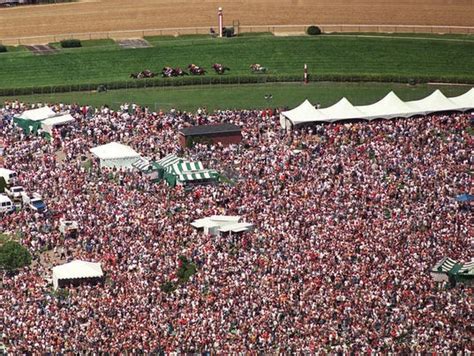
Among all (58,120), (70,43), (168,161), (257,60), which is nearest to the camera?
(168,161)

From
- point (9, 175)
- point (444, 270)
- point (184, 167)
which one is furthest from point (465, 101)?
point (9, 175)

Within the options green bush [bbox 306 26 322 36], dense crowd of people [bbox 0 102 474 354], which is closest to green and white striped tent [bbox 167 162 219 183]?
dense crowd of people [bbox 0 102 474 354]

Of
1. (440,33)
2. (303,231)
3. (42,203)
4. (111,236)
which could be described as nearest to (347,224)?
(303,231)

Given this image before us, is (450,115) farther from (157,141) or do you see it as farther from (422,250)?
(422,250)

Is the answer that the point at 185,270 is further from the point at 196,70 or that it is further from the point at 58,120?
the point at 196,70

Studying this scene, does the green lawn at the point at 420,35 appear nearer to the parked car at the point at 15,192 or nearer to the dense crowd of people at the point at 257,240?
the dense crowd of people at the point at 257,240

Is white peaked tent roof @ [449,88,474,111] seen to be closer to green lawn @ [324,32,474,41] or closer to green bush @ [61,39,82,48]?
green lawn @ [324,32,474,41]
